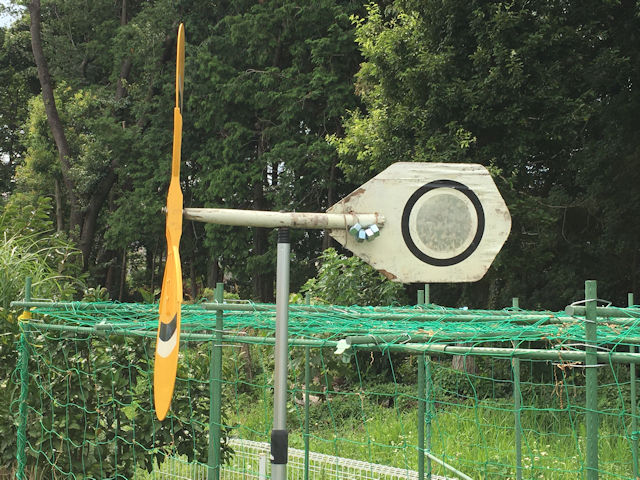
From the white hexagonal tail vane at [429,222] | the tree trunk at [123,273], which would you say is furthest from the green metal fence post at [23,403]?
the tree trunk at [123,273]

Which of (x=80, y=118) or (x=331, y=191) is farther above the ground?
(x=80, y=118)

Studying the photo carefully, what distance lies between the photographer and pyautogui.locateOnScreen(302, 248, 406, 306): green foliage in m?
8.79

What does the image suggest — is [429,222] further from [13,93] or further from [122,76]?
[13,93]

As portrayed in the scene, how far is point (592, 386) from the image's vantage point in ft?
6.73

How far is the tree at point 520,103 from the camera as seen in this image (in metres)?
8.30

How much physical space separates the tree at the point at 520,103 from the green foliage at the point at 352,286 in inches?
51.7

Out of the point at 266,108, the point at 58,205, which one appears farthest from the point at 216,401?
the point at 58,205

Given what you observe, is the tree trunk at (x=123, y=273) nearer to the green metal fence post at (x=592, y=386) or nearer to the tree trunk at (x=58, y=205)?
the tree trunk at (x=58, y=205)

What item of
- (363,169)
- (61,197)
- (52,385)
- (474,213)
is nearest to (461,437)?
(52,385)

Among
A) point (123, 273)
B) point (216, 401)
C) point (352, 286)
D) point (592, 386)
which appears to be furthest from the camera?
point (123, 273)

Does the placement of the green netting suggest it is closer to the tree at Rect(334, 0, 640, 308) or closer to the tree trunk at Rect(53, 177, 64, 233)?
the tree at Rect(334, 0, 640, 308)

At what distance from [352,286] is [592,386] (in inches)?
268

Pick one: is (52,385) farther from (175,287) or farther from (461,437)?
(461,437)

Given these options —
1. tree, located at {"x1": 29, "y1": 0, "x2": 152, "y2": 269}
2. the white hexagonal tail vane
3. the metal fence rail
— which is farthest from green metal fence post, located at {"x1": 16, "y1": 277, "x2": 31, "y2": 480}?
tree, located at {"x1": 29, "y1": 0, "x2": 152, "y2": 269}
